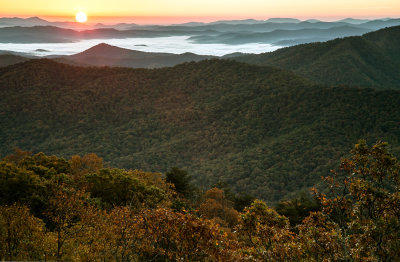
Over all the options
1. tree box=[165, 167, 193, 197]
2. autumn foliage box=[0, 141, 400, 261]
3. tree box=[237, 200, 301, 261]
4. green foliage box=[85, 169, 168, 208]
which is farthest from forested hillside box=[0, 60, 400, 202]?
tree box=[237, 200, 301, 261]

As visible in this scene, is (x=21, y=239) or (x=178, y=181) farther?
(x=178, y=181)

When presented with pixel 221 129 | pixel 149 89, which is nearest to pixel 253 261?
pixel 221 129

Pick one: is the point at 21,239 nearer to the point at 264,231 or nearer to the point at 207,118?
the point at 264,231

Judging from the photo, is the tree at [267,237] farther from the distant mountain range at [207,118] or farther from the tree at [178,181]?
the distant mountain range at [207,118]

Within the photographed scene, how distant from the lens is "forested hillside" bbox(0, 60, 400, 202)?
84.4m

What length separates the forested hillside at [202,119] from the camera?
8444 centimetres

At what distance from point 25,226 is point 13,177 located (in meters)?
12.3

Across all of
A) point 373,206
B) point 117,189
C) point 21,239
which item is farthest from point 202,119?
point 373,206

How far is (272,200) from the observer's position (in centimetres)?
6938

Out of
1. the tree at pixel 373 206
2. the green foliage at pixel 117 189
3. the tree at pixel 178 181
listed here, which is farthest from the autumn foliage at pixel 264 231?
the tree at pixel 178 181

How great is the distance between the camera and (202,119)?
124 metres

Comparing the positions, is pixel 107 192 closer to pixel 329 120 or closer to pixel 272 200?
pixel 272 200

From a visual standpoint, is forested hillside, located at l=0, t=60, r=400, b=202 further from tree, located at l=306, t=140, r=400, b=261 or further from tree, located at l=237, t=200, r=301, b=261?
tree, located at l=306, t=140, r=400, b=261

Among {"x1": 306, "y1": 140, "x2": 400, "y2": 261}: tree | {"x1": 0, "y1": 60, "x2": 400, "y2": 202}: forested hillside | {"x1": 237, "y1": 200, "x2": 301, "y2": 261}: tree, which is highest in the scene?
{"x1": 306, "y1": 140, "x2": 400, "y2": 261}: tree
